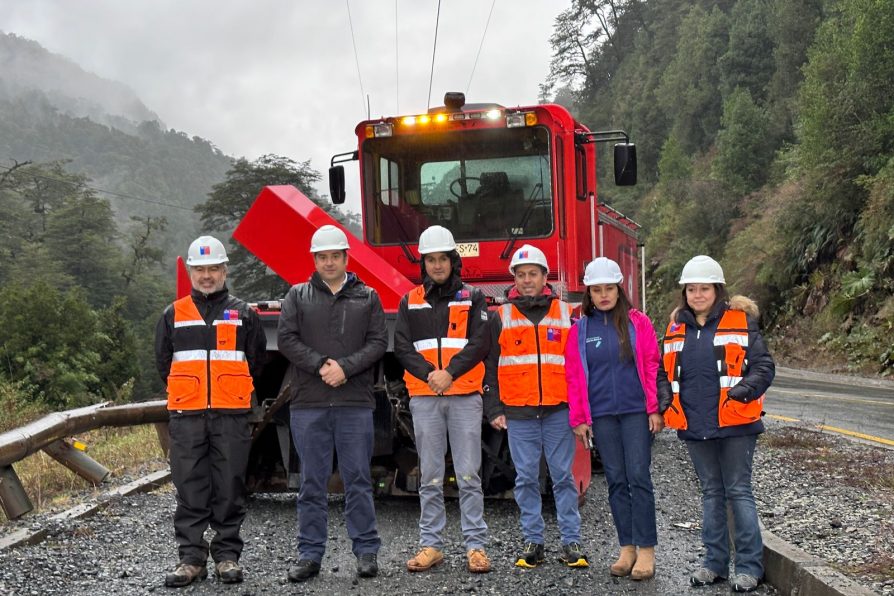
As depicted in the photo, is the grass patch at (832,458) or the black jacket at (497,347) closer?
the black jacket at (497,347)

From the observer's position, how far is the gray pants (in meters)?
6.23

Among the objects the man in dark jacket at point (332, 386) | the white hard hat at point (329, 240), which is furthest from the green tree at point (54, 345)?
the white hard hat at point (329, 240)

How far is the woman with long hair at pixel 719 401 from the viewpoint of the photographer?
213 inches

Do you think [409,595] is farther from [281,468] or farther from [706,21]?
[706,21]

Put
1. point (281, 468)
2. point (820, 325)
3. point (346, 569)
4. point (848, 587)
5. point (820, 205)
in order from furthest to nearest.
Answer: point (820, 205) → point (820, 325) → point (281, 468) → point (346, 569) → point (848, 587)

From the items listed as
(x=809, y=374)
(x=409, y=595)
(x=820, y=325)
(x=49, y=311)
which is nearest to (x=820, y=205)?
(x=820, y=325)

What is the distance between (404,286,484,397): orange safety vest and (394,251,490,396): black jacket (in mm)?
33

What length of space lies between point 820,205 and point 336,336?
26.1m

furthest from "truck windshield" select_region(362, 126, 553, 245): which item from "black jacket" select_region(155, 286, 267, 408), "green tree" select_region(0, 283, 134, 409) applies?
"green tree" select_region(0, 283, 134, 409)

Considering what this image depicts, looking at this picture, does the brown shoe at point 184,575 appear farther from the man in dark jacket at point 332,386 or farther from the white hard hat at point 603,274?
the white hard hat at point 603,274

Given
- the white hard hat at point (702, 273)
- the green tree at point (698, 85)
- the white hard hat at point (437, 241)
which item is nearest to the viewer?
the white hard hat at point (702, 273)

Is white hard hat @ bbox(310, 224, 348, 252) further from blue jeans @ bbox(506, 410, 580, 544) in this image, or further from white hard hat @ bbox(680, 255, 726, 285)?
white hard hat @ bbox(680, 255, 726, 285)

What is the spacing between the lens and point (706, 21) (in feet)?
219

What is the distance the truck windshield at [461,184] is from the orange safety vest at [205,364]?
130 inches
